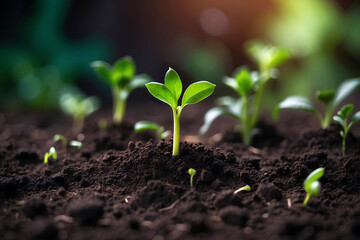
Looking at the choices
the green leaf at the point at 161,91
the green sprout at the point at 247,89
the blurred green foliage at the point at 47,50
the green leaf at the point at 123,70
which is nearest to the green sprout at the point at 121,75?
the green leaf at the point at 123,70

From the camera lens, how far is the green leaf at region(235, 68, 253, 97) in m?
2.20

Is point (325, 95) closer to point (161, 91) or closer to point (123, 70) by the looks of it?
point (161, 91)

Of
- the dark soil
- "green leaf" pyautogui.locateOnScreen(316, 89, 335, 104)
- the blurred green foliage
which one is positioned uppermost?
the blurred green foliage

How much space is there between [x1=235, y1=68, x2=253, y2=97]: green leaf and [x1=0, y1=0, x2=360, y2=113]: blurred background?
6.85 ft

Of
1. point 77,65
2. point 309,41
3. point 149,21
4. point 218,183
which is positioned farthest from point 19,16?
point 218,183

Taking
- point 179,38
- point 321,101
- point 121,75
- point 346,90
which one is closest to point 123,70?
point 121,75

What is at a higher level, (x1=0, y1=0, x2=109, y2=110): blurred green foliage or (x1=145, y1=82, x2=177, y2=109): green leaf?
(x1=0, y1=0, x2=109, y2=110): blurred green foliage

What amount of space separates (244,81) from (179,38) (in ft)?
9.88

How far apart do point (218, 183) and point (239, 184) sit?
0.40 ft

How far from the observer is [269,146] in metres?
2.36

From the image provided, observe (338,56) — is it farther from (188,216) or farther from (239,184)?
(188,216)

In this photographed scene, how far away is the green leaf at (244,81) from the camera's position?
2.20m

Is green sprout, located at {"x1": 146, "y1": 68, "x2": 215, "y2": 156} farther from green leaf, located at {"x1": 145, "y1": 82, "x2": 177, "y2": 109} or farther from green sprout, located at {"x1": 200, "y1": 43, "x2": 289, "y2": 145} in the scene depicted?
green sprout, located at {"x1": 200, "y1": 43, "x2": 289, "y2": 145}

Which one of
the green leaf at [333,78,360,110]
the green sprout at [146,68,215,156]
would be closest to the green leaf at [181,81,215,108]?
the green sprout at [146,68,215,156]
